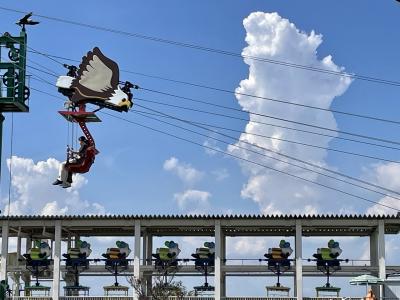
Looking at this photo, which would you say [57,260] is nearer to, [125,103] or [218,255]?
[218,255]

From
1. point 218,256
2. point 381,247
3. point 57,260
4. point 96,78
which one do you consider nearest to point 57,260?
point 57,260

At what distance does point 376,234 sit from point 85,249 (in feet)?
65.0

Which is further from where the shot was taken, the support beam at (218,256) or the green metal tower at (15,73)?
the support beam at (218,256)

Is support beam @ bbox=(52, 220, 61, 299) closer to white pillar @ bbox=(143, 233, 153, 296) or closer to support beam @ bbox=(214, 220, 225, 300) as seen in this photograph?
white pillar @ bbox=(143, 233, 153, 296)

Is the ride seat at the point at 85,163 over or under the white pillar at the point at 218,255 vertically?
over

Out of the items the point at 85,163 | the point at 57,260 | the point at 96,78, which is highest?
the point at 96,78

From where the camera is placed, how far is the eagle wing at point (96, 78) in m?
33.2

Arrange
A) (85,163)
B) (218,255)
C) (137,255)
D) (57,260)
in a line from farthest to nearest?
1. (57,260)
2. (137,255)
3. (218,255)
4. (85,163)

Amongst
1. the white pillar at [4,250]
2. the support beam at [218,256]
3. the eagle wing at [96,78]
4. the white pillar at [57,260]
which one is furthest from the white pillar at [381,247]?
the eagle wing at [96,78]

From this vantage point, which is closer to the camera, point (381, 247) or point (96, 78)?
point (96, 78)

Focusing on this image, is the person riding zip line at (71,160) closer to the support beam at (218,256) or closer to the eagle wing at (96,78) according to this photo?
the eagle wing at (96,78)

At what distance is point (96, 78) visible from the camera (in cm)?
3350

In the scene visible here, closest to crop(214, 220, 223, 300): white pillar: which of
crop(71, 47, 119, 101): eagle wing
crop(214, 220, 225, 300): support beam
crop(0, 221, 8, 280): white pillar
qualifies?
crop(214, 220, 225, 300): support beam

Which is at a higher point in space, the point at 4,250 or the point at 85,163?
the point at 85,163
